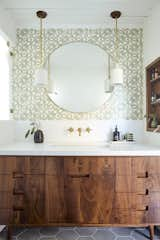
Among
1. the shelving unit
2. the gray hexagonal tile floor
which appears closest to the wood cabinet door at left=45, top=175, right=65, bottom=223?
the gray hexagonal tile floor

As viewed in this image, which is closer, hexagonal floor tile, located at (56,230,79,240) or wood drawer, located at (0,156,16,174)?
wood drawer, located at (0,156,16,174)

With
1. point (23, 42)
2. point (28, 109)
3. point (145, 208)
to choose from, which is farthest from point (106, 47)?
point (145, 208)

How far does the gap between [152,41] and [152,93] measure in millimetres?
534

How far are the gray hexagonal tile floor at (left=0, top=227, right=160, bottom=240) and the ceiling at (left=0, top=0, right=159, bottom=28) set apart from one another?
2.18 m

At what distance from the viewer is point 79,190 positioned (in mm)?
1749

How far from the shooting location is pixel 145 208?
1.75 meters

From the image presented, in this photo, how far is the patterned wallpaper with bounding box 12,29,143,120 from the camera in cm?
238

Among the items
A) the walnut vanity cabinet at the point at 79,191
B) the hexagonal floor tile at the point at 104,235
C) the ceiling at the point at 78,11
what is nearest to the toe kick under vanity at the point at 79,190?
the walnut vanity cabinet at the point at 79,191

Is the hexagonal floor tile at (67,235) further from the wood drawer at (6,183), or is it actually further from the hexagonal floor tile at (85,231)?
the wood drawer at (6,183)

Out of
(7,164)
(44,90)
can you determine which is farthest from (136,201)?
(44,90)

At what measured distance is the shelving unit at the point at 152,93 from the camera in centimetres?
211

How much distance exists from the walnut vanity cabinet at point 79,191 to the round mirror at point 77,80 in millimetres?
818

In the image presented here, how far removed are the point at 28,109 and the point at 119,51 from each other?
4.09 feet

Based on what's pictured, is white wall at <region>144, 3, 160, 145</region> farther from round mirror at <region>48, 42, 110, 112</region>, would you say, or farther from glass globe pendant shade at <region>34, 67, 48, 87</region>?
glass globe pendant shade at <region>34, 67, 48, 87</region>
